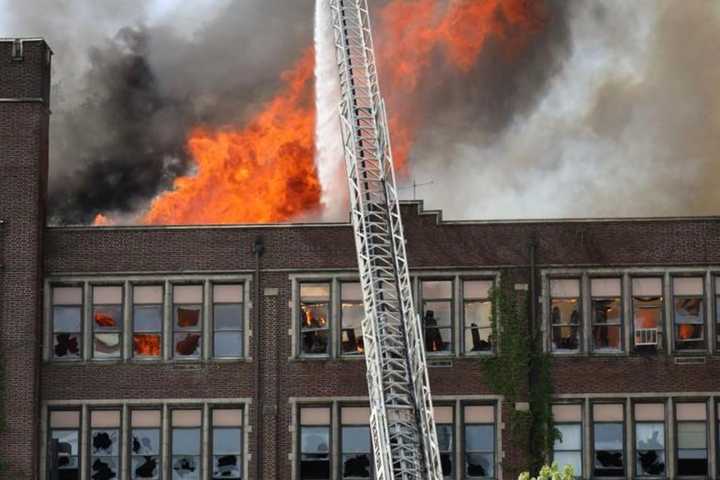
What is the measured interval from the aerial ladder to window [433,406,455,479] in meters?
2.02

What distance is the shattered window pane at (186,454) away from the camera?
37250 millimetres

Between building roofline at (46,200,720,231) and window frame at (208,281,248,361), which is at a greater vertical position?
building roofline at (46,200,720,231)

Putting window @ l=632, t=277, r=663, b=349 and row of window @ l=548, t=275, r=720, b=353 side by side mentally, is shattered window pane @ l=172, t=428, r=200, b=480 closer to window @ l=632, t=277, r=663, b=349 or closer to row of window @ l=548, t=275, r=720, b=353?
row of window @ l=548, t=275, r=720, b=353

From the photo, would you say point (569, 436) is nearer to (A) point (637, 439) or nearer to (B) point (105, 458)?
(A) point (637, 439)

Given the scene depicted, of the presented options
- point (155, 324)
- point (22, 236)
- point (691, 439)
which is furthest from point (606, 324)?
point (22, 236)

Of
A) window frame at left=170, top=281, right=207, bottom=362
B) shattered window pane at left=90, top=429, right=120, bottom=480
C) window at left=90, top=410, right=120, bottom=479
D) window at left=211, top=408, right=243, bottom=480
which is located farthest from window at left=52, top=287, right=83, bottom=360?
window at left=211, top=408, right=243, bottom=480

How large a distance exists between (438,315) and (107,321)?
29.4 feet

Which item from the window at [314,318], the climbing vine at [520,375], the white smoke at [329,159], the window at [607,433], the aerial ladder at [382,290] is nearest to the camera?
the aerial ladder at [382,290]

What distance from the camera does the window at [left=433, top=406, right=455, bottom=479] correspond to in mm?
37125

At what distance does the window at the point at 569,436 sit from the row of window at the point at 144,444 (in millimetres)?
8453

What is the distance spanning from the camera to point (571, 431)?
37.3 meters

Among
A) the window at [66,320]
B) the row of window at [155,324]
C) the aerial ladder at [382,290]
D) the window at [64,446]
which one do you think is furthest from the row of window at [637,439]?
the window at [66,320]

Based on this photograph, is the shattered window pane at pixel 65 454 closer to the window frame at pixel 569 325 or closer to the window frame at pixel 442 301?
the window frame at pixel 442 301

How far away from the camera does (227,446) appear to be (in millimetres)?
37312
